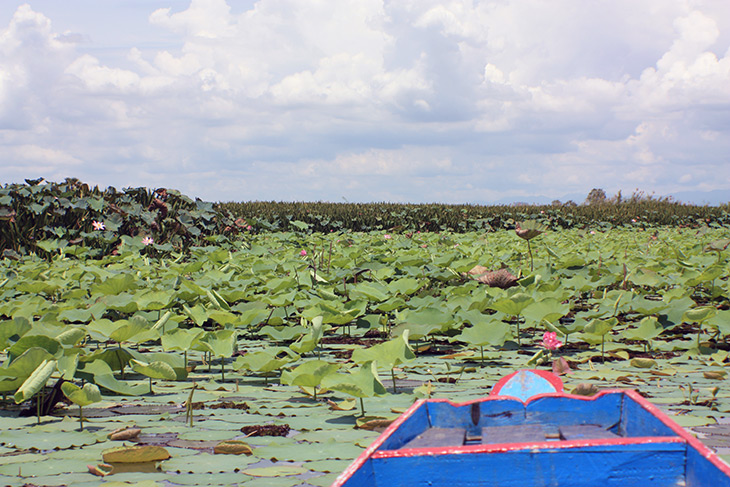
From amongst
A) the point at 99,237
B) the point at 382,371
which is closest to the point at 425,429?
the point at 382,371

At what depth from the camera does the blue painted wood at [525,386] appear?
1.86m

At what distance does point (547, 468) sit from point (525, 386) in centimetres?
85

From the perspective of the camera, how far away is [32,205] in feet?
28.8

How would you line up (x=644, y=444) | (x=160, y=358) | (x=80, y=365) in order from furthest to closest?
(x=160, y=358) → (x=80, y=365) → (x=644, y=444)

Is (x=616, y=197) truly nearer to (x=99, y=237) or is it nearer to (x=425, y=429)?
(x=99, y=237)

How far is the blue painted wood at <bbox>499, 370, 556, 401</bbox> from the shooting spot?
1.86 meters

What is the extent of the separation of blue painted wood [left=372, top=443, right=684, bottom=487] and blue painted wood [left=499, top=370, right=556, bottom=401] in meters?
0.81

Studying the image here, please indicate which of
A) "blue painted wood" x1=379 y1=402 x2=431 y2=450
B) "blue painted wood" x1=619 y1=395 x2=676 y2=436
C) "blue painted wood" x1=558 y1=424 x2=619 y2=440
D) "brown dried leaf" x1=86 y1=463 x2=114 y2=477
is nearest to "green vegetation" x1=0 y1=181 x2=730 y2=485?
"brown dried leaf" x1=86 y1=463 x2=114 y2=477

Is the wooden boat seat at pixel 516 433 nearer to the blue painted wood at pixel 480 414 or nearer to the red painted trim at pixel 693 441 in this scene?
the blue painted wood at pixel 480 414

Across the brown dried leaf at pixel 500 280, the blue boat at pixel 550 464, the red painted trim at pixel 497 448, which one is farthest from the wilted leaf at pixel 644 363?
the red painted trim at pixel 497 448

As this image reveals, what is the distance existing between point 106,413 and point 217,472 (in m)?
0.81

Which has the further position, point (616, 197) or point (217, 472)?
point (616, 197)

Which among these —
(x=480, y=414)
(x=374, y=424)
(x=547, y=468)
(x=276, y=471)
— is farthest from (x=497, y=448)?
(x=374, y=424)

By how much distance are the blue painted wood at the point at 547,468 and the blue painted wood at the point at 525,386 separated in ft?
2.65
